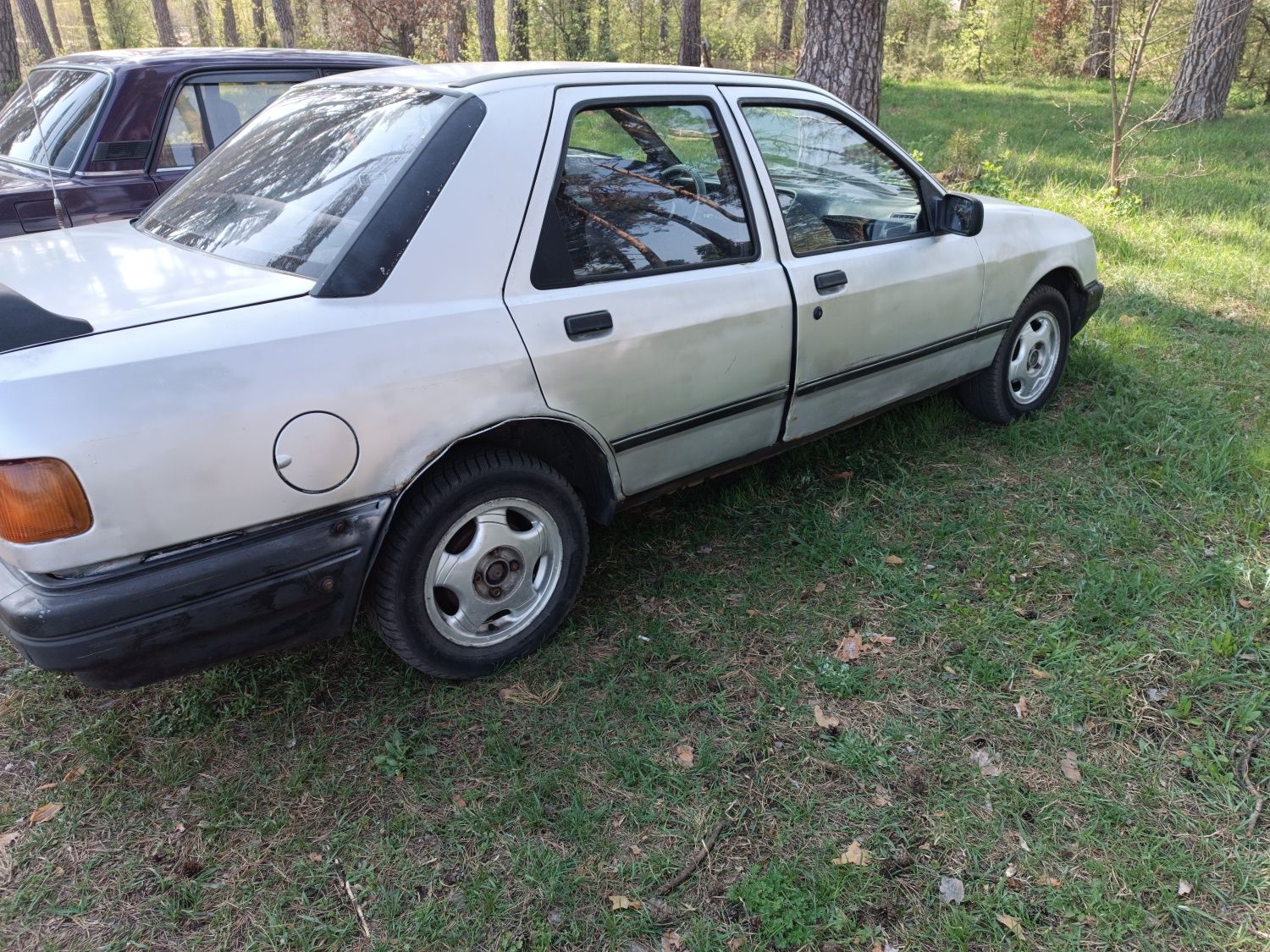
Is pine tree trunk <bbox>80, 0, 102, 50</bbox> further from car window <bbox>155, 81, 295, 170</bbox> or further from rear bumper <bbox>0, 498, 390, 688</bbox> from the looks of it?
rear bumper <bbox>0, 498, 390, 688</bbox>

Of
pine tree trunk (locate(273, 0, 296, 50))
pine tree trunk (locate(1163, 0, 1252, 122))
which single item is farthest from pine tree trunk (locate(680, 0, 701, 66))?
pine tree trunk (locate(1163, 0, 1252, 122))

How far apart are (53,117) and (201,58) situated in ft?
3.11

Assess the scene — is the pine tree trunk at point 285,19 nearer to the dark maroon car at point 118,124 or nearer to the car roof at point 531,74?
the dark maroon car at point 118,124

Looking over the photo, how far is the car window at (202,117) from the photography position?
17.2ft

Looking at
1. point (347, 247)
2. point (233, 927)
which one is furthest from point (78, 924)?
point (347, 247)

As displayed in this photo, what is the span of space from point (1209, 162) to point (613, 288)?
34.0 feet

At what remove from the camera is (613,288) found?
112 inches

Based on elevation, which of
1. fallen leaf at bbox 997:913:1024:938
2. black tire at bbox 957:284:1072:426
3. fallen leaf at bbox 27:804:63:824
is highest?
black tire at bbox 957:284:1072:426

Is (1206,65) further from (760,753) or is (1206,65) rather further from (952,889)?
(952,889)

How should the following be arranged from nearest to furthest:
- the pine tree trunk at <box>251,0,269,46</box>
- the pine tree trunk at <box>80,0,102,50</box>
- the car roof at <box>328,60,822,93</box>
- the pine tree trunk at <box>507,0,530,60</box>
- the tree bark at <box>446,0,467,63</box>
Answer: the car roof at <box>328,60,822,93</box>
the tree bark at <box>446,0,467,63</box>
the pine tree trunk at <box>507,0,530,60</box>
the pine tree trunk at <box>251,0,269,46</box>
the pine tree trunk at <box>80,0,102,50</box>

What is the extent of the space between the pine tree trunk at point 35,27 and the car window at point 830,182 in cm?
1994

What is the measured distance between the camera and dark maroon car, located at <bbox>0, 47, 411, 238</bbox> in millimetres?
4914

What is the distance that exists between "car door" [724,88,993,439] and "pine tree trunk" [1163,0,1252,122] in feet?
33.7

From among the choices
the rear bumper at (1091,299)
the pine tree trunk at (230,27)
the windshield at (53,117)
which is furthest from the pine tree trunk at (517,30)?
the rear bumper at (1091,299)
